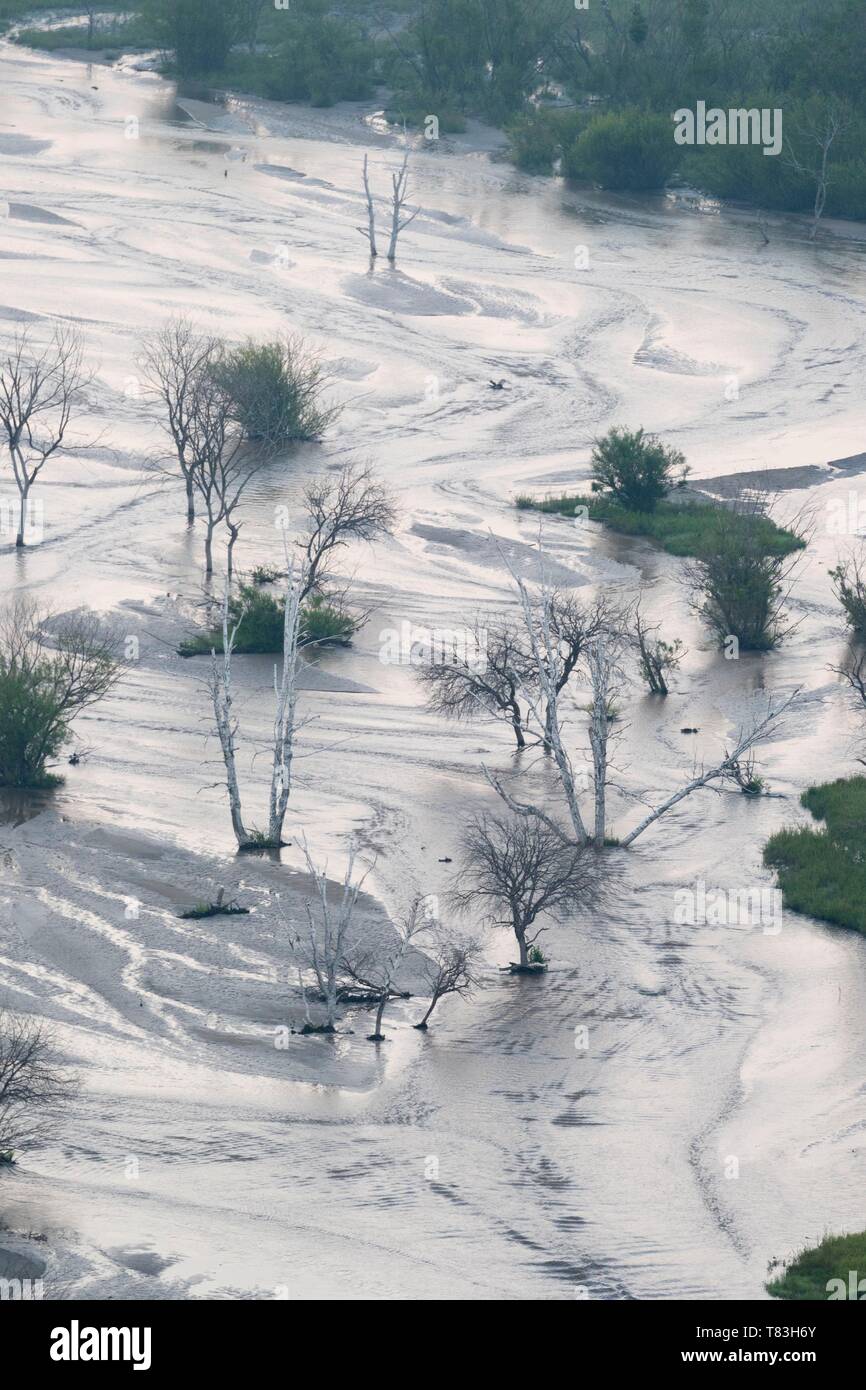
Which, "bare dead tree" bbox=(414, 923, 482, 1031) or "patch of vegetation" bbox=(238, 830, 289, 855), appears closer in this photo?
"bare dead tree" bbox=(414, 923, 482, 1031)

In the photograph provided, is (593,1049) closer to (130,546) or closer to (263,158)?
(130,546)

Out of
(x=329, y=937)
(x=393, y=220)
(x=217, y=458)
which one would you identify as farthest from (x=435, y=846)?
(x=393, y=220)

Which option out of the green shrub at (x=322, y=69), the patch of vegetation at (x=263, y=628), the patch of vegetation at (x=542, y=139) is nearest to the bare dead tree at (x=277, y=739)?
the patch of vegetation at (x=263, y=628)

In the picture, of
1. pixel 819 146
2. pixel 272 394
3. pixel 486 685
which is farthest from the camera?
pixel 819 146

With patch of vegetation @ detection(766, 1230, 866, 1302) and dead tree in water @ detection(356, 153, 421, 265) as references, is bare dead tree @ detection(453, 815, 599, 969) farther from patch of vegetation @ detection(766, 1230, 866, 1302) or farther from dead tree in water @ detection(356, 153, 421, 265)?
dead tree in water @ detection(356, 153, 421, 265)

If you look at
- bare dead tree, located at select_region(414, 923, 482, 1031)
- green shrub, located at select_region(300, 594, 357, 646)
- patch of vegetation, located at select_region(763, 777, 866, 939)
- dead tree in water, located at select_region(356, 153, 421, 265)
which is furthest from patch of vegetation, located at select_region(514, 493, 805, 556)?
dead tree in water, located at select_region(356, 153, 421, 265)

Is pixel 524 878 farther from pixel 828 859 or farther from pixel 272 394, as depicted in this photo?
pixel 272 394

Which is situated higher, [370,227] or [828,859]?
[370,227]

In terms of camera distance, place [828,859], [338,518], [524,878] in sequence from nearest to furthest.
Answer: [524,878], [828,859], [338,518]
